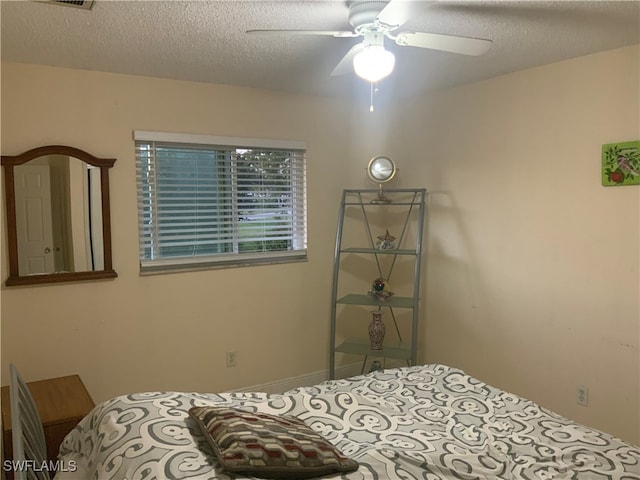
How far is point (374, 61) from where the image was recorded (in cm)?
195

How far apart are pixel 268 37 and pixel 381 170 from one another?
4.83 ft

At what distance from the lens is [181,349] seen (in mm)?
3277

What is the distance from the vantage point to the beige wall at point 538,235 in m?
2.64

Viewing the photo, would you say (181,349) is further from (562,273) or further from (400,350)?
(562,273)

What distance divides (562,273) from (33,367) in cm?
310

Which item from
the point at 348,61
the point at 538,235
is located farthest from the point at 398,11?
the point at 538,235

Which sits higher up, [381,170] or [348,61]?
[348,61]

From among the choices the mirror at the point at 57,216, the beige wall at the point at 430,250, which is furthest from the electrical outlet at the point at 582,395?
the mirror at the point at 57,216

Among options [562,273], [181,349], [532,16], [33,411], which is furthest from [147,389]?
[532,16]

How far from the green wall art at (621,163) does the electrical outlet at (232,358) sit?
2529 millimetres

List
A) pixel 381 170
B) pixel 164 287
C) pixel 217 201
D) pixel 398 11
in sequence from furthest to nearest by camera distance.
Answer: pixel 381 170 < pixel 217 201 < pixel 164 287 < pixel 398 11

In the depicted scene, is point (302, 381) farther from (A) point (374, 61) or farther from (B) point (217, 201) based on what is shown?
(A) point (374, 61)

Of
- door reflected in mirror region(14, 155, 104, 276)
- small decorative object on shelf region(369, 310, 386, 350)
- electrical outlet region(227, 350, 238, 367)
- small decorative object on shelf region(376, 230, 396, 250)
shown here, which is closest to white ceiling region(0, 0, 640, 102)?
door reflected in mirror region(14, 155, 104, 276)

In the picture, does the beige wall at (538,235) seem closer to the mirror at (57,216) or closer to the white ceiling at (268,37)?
the white ceiling at (268,37)
